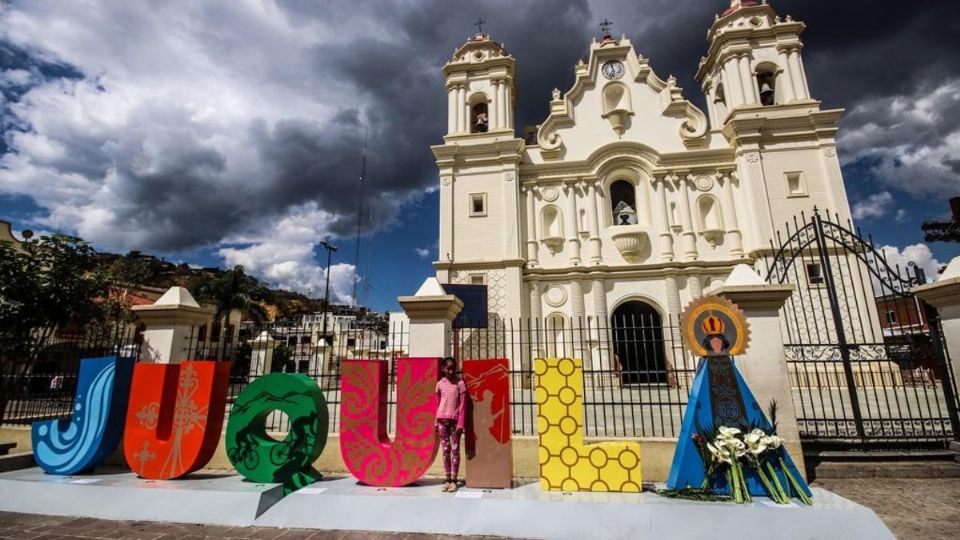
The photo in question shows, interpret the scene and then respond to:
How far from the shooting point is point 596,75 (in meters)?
20.4

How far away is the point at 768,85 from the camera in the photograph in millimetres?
19453

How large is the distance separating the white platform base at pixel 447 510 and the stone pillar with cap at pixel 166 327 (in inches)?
79.9

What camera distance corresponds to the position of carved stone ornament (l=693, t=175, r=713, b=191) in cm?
1827

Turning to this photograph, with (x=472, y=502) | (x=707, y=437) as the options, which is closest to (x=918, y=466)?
(x=707, y=437)

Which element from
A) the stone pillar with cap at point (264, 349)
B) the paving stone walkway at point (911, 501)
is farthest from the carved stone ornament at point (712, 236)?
the stone pillar with cap at point (264, 349)

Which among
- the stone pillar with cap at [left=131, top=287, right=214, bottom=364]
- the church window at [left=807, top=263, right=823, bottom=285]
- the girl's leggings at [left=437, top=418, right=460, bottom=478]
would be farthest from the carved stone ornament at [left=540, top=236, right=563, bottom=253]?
the girl's leggings at [left=437, top=418, right=460, bottom=478]

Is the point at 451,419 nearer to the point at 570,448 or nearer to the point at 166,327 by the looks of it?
the point at 570,448

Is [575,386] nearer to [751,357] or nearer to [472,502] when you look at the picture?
[472,502]

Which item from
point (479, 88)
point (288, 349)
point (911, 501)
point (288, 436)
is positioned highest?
point (479, 88)

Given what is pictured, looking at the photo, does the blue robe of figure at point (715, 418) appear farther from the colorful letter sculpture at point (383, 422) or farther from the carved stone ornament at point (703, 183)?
the carved stone ornament at point (703, 183)

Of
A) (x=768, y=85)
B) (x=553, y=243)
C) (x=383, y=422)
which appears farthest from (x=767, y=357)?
(x=768, y=85)

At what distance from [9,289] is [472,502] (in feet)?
29.5

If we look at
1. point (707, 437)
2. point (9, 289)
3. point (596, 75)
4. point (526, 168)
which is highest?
point (596, 75)

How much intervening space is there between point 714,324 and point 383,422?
4350mm
